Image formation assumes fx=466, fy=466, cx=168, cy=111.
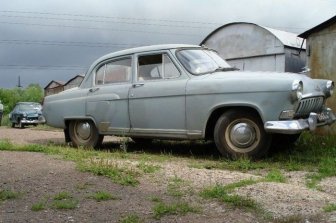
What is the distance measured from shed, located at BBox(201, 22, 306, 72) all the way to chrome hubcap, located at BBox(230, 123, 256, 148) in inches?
317

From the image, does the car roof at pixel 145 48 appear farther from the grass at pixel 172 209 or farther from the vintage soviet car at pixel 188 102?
the grass at pixel 172 209

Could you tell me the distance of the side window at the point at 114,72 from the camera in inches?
324

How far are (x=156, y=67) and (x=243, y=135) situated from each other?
2030 millimetres

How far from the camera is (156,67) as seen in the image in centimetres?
784

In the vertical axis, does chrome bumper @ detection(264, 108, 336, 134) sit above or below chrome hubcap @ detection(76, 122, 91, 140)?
above

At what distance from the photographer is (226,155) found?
6.80 m

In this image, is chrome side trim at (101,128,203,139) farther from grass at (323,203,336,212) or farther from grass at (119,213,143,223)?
grass at (119,213,143,223)

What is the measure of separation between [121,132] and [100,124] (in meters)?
0.50

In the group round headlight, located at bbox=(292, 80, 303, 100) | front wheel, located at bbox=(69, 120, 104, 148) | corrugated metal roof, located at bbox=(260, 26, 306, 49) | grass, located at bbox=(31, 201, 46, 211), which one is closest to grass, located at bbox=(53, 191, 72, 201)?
grass, located at bbox=(31, 201, 46, 211)

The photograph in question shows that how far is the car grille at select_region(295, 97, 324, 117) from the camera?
6.53 m

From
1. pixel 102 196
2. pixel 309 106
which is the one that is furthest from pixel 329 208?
pixel 309 106

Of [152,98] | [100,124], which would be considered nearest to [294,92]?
[152,98]

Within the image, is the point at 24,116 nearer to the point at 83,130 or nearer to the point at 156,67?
the point at 83,130

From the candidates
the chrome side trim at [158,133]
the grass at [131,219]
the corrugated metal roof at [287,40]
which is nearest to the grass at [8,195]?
the grass at [131,219]
